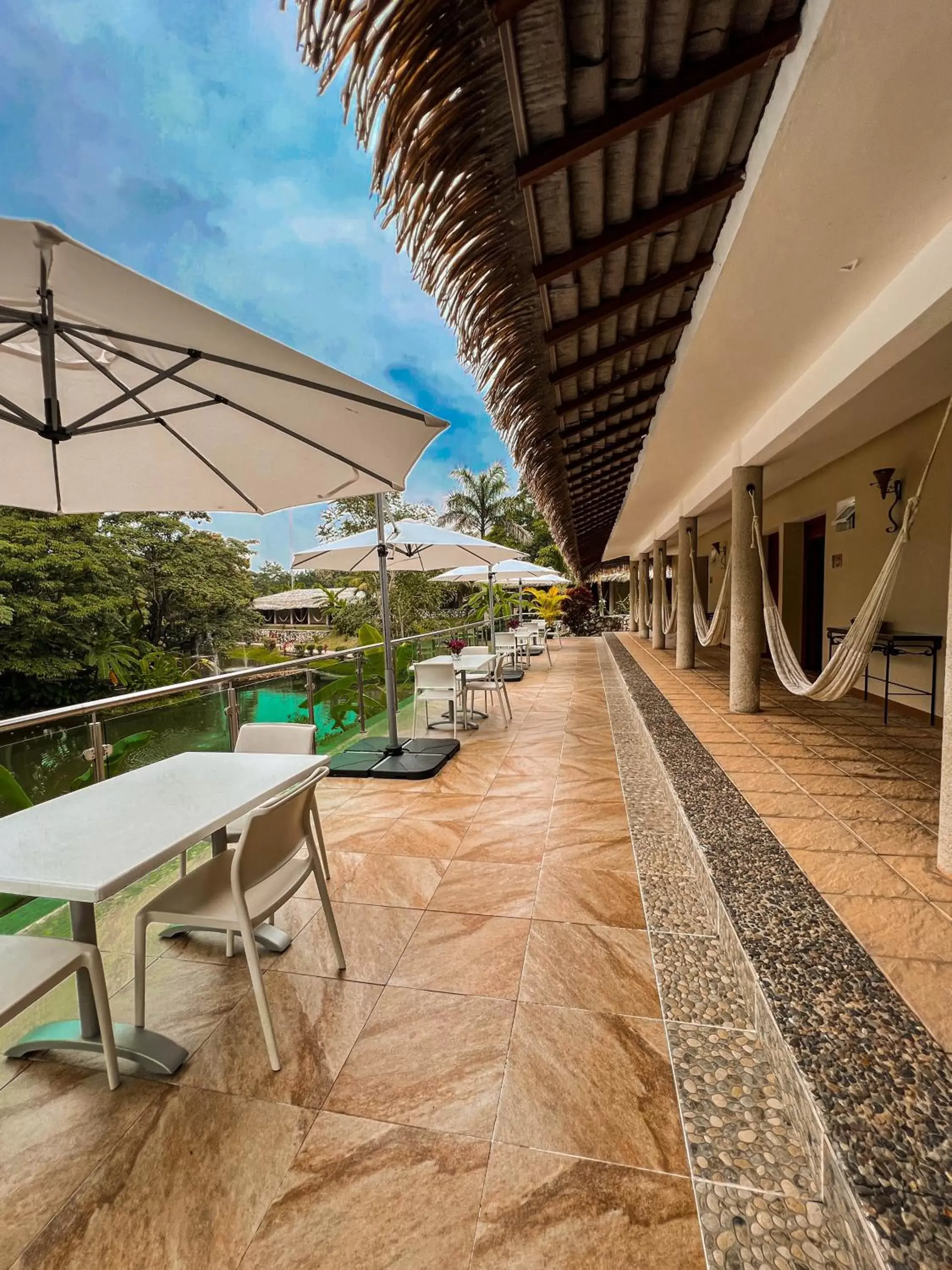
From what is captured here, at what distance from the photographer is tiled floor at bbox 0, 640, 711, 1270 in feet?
4.73

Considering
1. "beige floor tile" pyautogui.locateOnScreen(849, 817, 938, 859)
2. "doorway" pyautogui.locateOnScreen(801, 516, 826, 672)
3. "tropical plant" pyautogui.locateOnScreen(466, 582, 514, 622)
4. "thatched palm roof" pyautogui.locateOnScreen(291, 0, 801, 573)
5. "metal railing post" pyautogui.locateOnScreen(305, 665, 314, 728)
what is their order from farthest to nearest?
"tropical plant" pyautogui.locateOnScreen(466, 582, 514, 622) < "doorway" pyautogui.locateOnScreen(801, 516, 826, 672) < "metal railing post" pyautogui.locateOnScreen(305, 665, 314, 728) < "beige floor tile" pyautogui.locateOnScreen(849, 817, 938, 859) < "thatched palm roof" pyautogui.locateOnScreen(291, 0, 801, 573)

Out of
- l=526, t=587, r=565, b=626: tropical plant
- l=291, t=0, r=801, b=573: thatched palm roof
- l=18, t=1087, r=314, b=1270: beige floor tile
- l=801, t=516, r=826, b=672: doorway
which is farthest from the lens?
l=526, t=587, r=565, b=626: tropical plant

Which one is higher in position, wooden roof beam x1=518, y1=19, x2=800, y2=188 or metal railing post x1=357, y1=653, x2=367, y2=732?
wooden roof beam x1=518, y1=19, x2=800, y2=188

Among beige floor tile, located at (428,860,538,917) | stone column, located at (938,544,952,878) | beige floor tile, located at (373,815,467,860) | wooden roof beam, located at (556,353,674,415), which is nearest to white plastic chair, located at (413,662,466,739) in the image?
beige floor tile, located at (373,815,467,860)

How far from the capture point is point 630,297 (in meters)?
3.23

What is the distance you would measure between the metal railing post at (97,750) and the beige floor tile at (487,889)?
1.85 m

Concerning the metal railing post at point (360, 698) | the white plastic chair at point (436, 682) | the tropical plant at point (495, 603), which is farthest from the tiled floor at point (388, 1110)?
the tropical plant at point (495, 603)

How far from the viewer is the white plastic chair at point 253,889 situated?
76.6 inches

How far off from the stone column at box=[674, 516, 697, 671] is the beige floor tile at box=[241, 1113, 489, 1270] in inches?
320

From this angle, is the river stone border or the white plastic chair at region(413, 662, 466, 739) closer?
the river stone border

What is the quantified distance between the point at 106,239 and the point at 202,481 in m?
123

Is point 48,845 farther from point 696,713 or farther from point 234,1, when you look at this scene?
point 234,1

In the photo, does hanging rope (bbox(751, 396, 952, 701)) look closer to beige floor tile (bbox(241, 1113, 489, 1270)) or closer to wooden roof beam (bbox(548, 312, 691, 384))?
wooden roof beam (bbox(548, 312, 691, 384))

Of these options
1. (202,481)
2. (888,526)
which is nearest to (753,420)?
(888,526)
